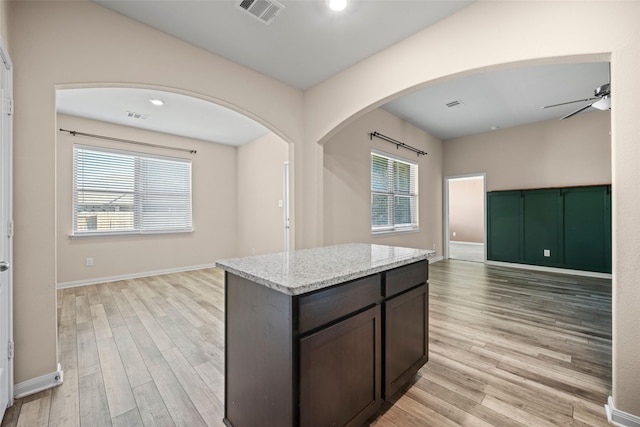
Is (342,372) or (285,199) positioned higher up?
(285,199)

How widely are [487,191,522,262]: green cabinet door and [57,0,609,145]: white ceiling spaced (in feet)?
5.18

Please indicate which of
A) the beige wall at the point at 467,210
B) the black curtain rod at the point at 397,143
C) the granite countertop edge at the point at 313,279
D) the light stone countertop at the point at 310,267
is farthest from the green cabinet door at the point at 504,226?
the granite countertop edge at the point at 313,279

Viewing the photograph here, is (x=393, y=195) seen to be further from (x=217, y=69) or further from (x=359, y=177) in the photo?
(x=217, y=69)

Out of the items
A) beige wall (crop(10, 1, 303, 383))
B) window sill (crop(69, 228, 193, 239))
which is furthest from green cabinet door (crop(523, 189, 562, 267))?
window sill (crop(69, 228, 193, 239))

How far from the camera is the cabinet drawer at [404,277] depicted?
162 centimetres

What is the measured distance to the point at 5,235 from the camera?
1.65 m

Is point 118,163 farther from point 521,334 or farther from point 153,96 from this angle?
point 521,334

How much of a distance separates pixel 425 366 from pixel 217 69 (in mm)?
3482

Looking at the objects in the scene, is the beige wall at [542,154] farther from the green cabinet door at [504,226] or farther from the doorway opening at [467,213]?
the doorway opening at [467,213]

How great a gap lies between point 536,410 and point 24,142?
12.3 feet

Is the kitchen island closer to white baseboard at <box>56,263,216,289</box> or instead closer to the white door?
the white door

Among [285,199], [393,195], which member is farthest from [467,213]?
[285,199]

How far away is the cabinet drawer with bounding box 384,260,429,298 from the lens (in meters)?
1.62

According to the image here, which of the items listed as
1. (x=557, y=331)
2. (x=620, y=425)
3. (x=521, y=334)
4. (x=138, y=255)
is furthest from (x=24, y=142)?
(x=557, y=331)
